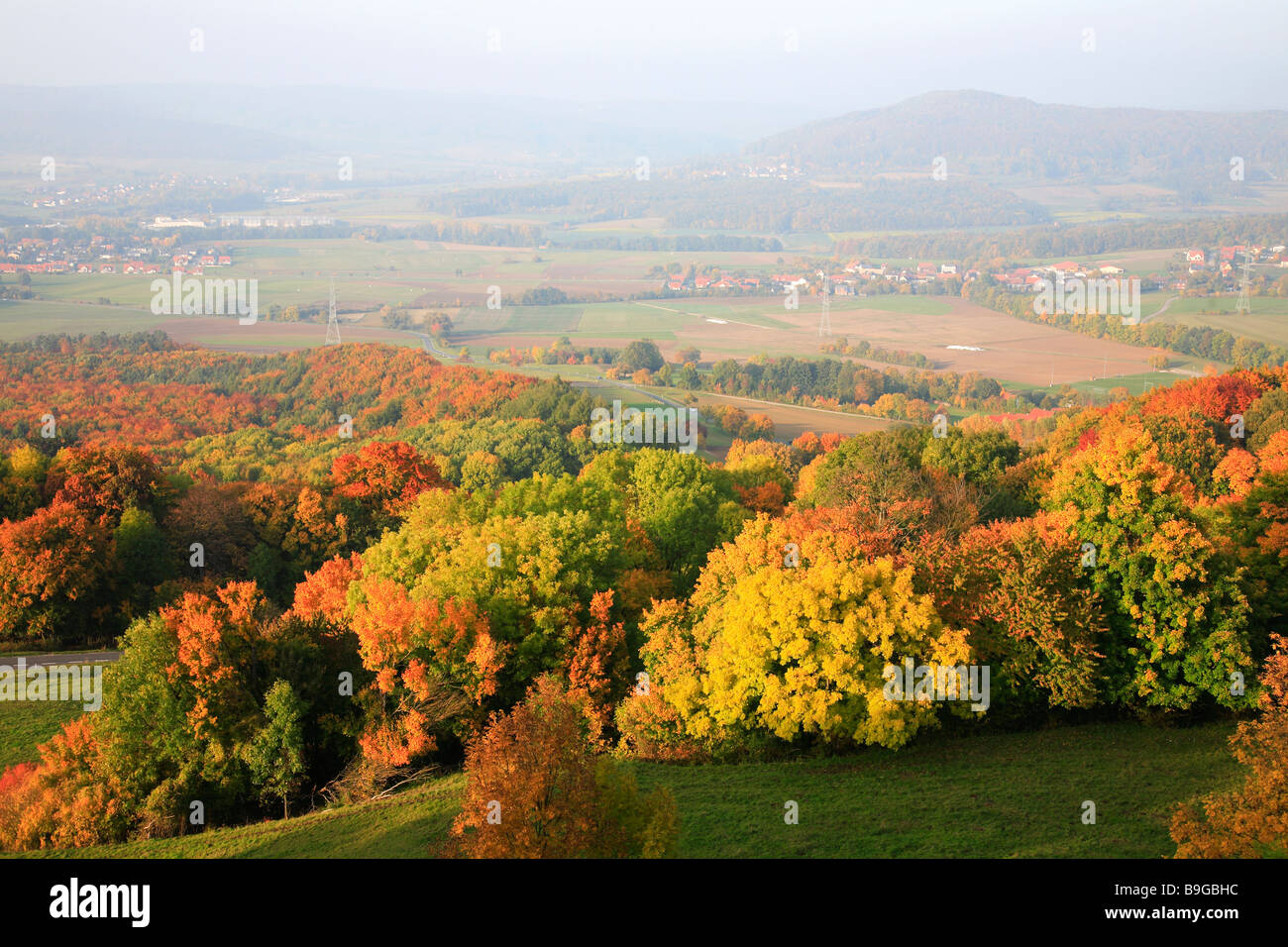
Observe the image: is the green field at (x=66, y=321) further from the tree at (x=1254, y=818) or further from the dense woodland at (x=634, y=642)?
the tree at (x=1254, y=818)

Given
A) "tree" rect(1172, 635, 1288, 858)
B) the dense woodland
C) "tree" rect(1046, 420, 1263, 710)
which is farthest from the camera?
"tree" rect(1046, 420, 1263, 710)

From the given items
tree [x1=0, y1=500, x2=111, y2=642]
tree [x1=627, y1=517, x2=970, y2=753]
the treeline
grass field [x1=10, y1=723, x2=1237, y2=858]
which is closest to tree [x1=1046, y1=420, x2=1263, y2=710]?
grass field [x1=10, y1=723, x2=1237, y2=858]

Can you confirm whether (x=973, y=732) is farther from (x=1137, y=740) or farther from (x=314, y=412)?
(x=314, y=412)

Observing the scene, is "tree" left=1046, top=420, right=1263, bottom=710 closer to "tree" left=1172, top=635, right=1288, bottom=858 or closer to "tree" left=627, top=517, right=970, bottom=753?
"tree" left=627, top=517, right=970, bottom=753

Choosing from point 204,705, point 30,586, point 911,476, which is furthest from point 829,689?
point 30,586

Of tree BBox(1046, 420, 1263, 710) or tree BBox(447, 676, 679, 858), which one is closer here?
tree BBox(447, 676, 679, 858)

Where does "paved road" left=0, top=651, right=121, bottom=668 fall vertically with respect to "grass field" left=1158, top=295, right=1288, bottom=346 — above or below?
below

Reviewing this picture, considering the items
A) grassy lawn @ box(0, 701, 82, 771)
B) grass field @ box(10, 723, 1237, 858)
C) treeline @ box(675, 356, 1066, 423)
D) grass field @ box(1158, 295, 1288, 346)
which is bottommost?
grassy lawn @ box(0, 701, 82, 771)
